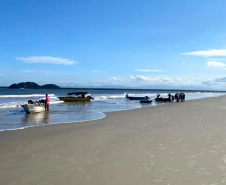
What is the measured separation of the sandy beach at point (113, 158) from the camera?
6.60 m

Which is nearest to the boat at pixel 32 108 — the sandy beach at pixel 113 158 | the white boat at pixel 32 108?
the white boat at pixel 32 108

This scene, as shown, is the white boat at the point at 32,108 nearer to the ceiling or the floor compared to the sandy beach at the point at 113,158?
nearer to the ceiling

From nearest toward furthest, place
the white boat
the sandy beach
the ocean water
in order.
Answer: the sandy beach
the ocean water
the white boat

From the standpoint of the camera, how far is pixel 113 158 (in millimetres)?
8547

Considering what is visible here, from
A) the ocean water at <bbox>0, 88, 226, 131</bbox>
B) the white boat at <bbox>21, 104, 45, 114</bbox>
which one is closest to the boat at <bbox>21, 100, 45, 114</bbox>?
the white boat at <bbox>21, 104, 45, 114</bbox>

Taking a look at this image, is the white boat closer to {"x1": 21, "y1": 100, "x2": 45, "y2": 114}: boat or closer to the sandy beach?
{"x1": 21, "y1": 100, "x2": 45, "y2": 114}: boat

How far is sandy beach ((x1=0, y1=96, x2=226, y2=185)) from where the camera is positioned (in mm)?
6598

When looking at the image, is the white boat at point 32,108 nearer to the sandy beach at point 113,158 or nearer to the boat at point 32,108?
the boat at point 32,108

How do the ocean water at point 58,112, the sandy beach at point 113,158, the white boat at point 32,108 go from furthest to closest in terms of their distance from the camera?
the white boat at point 32,108, the ocean water at point 58,112, the sandy beach at point 113,158

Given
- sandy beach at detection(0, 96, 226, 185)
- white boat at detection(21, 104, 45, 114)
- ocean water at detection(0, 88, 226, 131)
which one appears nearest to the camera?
sandy beach at detection(0, 96, 226, 185)

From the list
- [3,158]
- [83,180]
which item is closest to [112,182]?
[83,180]

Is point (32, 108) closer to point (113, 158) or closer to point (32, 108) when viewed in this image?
point (32, 108)

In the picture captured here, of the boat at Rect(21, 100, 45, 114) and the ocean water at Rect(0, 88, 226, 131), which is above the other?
the boat at Rect(21, 100, 45, 114)

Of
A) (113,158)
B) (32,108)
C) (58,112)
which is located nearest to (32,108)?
(32,108)
